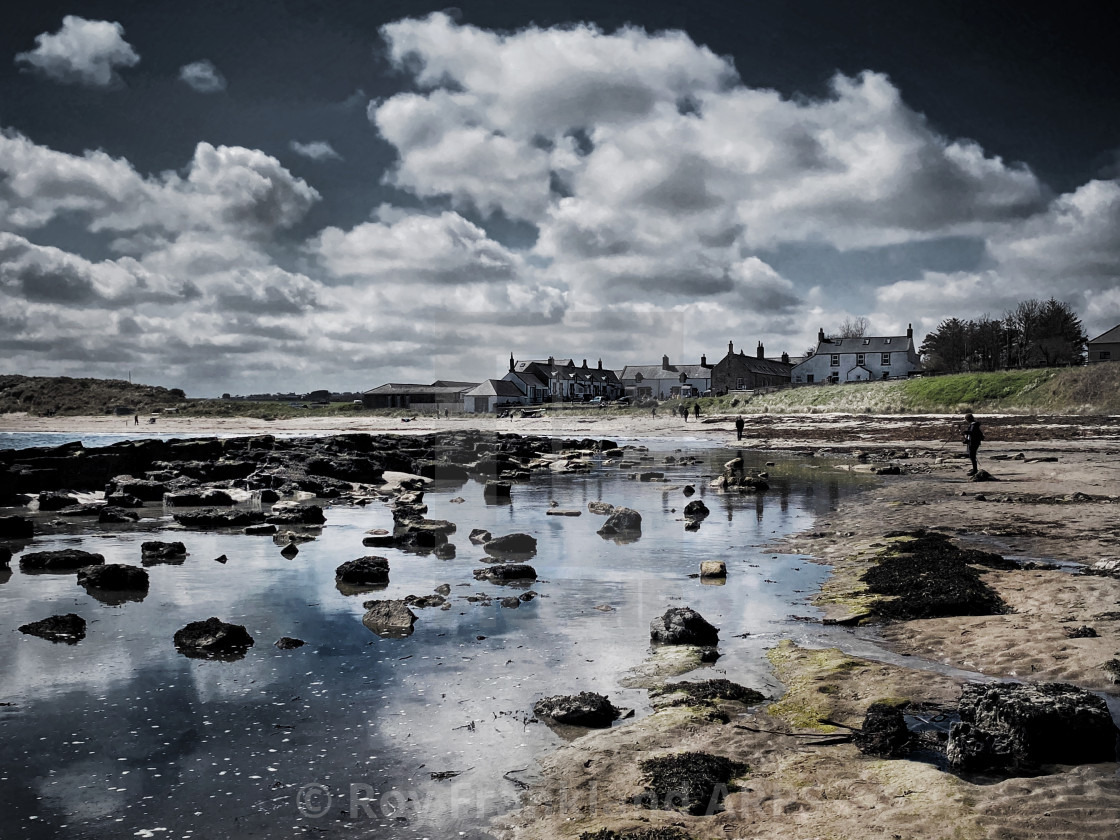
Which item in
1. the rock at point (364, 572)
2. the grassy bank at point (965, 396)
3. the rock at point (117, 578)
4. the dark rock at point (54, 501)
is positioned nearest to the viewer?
the rock at point (117, 578)

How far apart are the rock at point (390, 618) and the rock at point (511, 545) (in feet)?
15.5

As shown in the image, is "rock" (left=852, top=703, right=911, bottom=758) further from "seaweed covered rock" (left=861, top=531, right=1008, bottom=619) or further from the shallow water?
"seaweed covered rock" (left=861, top=531, right=1008, bottom=619)

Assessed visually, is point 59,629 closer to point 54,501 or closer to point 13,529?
point 13,529

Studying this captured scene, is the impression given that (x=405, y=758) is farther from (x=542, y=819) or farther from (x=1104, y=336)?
(x=1104, y=336)

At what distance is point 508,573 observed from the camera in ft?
40.4

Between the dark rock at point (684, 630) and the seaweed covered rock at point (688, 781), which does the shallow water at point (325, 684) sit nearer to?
the dark rock at point (684, 630)

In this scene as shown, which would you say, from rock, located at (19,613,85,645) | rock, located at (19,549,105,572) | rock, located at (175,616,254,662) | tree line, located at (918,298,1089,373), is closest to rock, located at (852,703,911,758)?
rock, located at (175,616,254,662)

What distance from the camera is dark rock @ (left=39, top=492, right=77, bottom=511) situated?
73.8 ft

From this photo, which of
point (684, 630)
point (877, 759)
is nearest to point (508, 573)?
point (684, 630)

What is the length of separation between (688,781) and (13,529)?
1829 centimetres

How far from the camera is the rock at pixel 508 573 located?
12250mm

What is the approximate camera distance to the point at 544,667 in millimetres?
8023

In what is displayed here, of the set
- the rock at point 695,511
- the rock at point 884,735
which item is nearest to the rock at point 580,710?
the rock at point 884,735

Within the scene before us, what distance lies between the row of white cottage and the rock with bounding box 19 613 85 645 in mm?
93976
